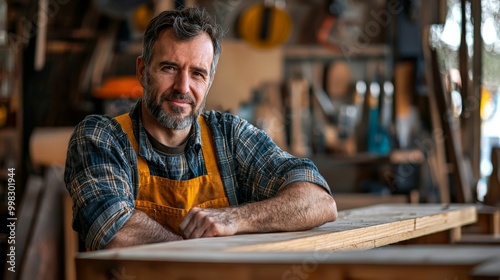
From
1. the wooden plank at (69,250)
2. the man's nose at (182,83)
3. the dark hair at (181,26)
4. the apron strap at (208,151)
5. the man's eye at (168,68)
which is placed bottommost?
the wooden plank at (69,250)

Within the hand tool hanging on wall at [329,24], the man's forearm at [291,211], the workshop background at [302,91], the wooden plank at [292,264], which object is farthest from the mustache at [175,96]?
the hand tool hanging on wall at [329,24]

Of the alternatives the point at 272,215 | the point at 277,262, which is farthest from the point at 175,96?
the point at 277,262

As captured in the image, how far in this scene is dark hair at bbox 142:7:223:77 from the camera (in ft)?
9.87

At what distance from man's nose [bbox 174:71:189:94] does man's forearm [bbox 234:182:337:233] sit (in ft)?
1.59

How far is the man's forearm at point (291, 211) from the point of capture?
8.92 ft

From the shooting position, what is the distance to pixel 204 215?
2.59 m

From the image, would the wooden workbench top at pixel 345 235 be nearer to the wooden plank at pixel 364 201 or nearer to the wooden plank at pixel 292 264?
the wooden plank at pixel 292 264

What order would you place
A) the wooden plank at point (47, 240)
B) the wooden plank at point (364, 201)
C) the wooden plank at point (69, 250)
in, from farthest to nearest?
the wooden plank at point (364, 201) → the wooden plank at point (69, 250) → the wooden plank at point (47, 240)

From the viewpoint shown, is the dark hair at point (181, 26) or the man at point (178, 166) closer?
the man at point (178, 166)

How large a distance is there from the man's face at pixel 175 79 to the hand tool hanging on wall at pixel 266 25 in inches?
196

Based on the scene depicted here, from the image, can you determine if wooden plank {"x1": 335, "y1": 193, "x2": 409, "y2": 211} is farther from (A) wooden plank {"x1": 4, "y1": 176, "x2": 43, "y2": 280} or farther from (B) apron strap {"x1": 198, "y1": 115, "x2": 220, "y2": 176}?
(B) apron strap {"x1": 198, "y1": 115, "x2": 220, "y2": 176}

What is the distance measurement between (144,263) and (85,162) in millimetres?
1035

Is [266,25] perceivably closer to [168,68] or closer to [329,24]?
[329,24]

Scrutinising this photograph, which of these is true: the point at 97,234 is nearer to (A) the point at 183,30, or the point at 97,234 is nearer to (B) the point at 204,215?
(B) the point at 204,215
